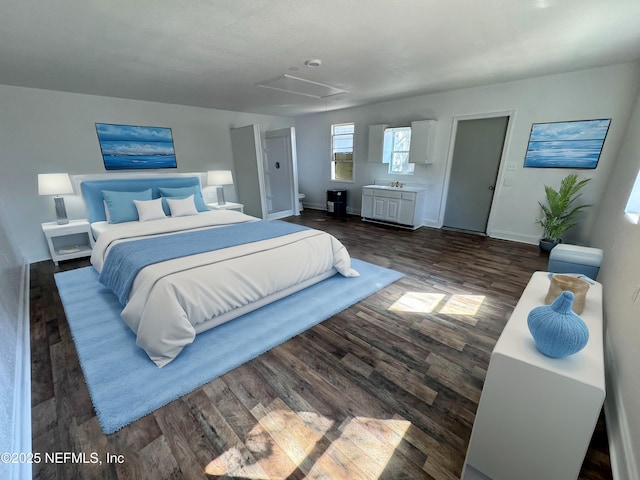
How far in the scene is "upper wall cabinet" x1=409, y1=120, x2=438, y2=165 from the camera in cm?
463

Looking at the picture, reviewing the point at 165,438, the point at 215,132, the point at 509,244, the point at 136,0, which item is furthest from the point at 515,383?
the point at 215,132

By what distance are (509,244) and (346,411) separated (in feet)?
13.3

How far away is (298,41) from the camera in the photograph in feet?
7.68

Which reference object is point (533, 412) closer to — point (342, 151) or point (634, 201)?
point (634, 201)

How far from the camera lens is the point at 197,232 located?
9.84ft

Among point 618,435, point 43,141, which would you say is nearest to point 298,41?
point 618,435

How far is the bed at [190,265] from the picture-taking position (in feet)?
6.04

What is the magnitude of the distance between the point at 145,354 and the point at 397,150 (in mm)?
5234

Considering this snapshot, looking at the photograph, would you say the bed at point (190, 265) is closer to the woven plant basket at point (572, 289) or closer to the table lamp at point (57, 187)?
the table lamp at point (57, 187)

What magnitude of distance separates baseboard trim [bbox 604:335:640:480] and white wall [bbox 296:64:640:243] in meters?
3.20

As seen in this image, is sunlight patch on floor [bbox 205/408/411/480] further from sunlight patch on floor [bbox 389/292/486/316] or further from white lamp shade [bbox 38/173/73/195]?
white lamp shade [bbox 38/173/73/195]

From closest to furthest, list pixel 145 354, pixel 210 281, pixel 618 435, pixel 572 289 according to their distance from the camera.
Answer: pixel 618 435 → pixel 572 289 → pixel 145 354 → pixel 210 281

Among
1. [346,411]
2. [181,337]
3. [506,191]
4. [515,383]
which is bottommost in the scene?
[346,411]

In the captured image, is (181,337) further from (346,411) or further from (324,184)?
(324,184)
